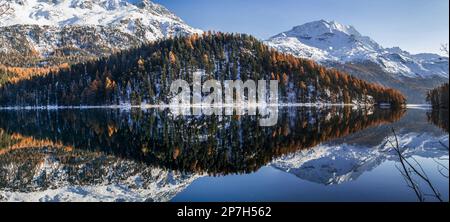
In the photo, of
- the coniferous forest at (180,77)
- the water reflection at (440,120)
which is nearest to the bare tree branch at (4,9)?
the water reflection at (440,120)

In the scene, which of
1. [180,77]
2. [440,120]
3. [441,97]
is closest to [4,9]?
[441,97]

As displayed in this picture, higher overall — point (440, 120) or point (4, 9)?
point (4, 9)

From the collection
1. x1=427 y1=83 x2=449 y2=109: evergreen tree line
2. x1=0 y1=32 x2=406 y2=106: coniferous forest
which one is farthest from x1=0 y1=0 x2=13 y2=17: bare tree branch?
x1=0 y1=32 x2=406 y2=106: coniferous forest

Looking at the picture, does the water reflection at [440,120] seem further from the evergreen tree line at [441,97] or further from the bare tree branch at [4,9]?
the bare tree branch at [4,9]

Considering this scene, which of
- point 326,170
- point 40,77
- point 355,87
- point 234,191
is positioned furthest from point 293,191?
point 40,77

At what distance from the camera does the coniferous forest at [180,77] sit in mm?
142875

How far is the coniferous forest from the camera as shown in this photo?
143 meters

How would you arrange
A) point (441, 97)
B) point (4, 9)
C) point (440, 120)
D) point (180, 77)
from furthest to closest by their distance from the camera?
point (180, 77), point (440, 120), point (441, 97), point (4, 9)

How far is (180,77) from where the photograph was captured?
14888cm

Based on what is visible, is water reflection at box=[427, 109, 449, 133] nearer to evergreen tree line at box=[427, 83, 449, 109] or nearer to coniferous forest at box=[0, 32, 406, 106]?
evergreen tree line at box=[427, 83, 449, 109]

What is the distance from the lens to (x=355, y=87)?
155 meters

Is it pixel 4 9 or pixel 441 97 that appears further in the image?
pixel 441 97

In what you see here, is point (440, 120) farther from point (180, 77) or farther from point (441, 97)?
point (180, 77)
